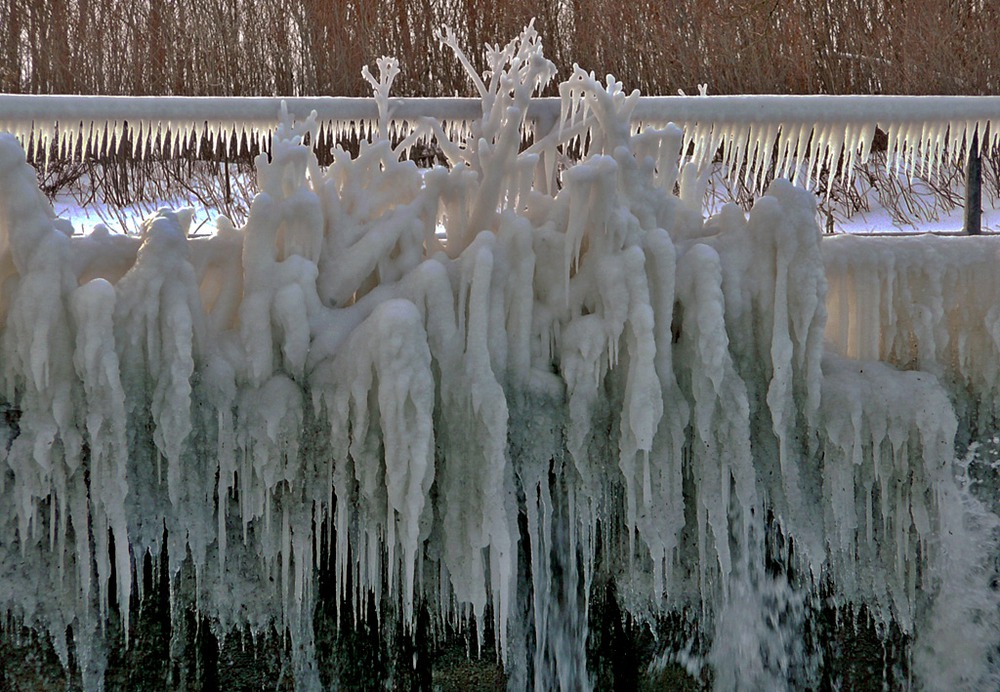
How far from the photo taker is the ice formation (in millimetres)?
3541

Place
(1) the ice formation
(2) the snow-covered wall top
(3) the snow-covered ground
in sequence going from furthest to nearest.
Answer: (3) the snow-covered ground, (2) the snow-covered wall top, (1) the ice formation

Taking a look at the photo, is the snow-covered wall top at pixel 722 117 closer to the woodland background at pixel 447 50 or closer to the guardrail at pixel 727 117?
the guardrail at pixel 727 117

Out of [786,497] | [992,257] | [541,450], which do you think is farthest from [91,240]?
[992,257]

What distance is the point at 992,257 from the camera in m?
4.08

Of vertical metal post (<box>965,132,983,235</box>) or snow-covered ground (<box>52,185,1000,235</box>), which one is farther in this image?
snow-covered ground (<box>52,185,1000,235</box>)

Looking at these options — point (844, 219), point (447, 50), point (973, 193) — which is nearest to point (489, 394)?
point (973, 193)

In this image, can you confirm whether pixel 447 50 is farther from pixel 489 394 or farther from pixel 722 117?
pixel 489 394

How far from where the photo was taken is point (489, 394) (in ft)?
11.7

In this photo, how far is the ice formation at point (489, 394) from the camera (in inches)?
139

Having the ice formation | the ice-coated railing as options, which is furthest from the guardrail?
the ice formation

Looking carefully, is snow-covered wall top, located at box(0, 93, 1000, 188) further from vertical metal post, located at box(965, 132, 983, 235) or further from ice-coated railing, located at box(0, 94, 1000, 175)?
vertical metal post, located at box(965, 132, 983, 235)

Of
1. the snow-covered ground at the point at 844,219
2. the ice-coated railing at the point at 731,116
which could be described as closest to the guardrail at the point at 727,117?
the ice-coated railing at the point at 731,116

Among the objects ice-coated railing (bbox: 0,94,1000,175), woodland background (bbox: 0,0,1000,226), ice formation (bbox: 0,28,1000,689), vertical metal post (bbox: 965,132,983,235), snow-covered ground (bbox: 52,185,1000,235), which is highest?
woodland background (bbox: 0,0,1000,226)

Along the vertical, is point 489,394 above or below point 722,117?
below
